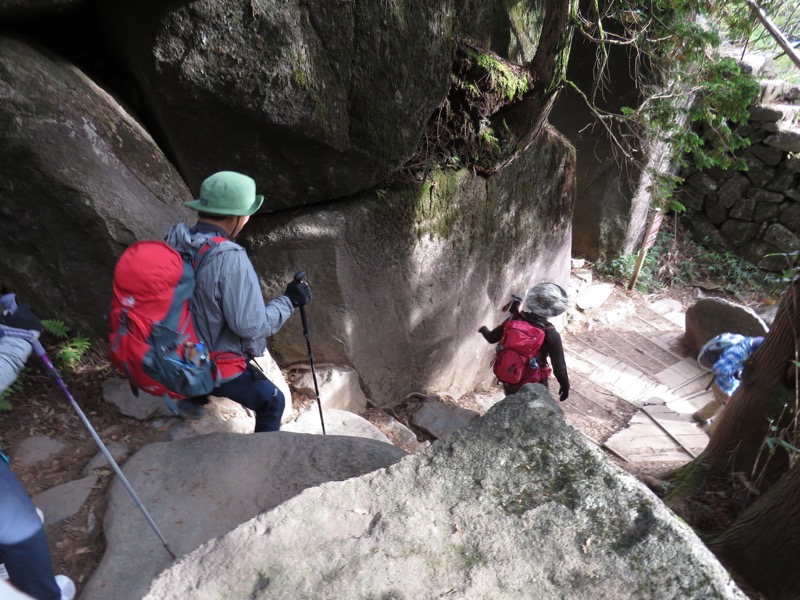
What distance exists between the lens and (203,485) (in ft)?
9.18

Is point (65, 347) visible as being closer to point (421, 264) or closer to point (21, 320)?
point (21, 320)

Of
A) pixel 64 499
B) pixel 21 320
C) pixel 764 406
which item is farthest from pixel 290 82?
pixel 764 406

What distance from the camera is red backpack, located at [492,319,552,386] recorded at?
396cm

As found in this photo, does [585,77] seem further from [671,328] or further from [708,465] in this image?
[708,465]

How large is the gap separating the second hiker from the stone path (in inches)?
91.8

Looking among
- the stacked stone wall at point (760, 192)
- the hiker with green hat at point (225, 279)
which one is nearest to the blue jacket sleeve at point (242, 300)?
the hiker with green hat at point (225, 279)

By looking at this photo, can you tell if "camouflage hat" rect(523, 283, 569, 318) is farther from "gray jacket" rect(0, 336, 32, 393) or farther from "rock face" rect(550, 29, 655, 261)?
"rock face" rect(550, 29, 655, 261)

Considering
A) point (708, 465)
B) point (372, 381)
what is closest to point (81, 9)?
point (372, 381)

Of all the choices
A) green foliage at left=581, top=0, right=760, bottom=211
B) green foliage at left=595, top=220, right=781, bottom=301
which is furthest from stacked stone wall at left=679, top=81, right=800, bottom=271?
green foliage at left=581, top=0, right=760, bottom=211

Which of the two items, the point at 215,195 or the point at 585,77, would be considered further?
the point at 585,77

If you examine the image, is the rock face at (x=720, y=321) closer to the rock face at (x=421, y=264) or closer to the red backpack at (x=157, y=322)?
the rock face at (x=421, y=264)

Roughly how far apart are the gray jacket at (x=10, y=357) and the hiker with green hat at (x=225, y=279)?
696 mm

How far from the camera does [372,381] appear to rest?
211 inches

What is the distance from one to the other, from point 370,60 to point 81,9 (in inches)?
81.9
